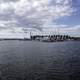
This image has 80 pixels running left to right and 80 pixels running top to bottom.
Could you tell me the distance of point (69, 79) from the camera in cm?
3581

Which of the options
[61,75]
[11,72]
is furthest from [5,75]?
[61,75]

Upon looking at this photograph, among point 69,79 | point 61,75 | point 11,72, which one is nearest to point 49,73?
point 61,75

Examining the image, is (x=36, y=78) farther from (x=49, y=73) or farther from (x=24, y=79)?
(x=49, y=73)

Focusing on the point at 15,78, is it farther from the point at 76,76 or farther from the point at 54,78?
the point at 76,76

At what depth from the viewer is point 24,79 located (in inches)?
1390

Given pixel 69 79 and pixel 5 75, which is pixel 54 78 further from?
pixel 5 75

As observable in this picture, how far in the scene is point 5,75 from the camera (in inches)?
1528

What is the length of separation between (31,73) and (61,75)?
6.71 m

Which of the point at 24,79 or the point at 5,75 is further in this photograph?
the point at 5,75

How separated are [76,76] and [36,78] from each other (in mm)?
8707

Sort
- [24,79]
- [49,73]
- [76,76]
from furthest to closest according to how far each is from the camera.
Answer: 1. [49,73]
2. [76,76]
3. [24,79]

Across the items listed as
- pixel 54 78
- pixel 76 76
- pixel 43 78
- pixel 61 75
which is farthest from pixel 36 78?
pixel 76 76

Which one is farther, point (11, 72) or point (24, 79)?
point (11, 72)

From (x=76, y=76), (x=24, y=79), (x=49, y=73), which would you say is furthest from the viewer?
(x=49, y=73)
